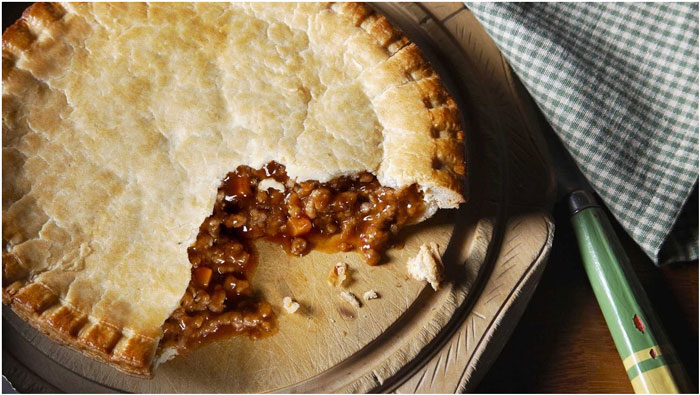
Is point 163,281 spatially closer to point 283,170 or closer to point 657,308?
point 283,170

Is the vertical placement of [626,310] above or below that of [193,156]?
below

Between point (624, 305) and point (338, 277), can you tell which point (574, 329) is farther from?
point (338, 277)

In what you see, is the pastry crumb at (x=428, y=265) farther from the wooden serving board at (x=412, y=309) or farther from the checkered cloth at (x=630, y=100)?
the checkered cloth at (x=630, y=100)

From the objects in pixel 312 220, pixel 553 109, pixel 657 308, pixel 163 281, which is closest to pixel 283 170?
pixel 312 220

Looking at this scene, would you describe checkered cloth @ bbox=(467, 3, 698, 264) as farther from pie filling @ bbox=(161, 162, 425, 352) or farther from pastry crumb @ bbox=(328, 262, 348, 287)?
pastry crumb @ bbox=(328, 262, 348, 287)

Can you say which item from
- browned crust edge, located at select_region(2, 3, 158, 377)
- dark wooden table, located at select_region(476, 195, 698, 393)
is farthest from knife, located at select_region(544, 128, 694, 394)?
browned crust edge, located at select_region(2, 3, 158, 377)

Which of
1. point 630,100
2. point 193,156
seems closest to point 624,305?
point 630,100
